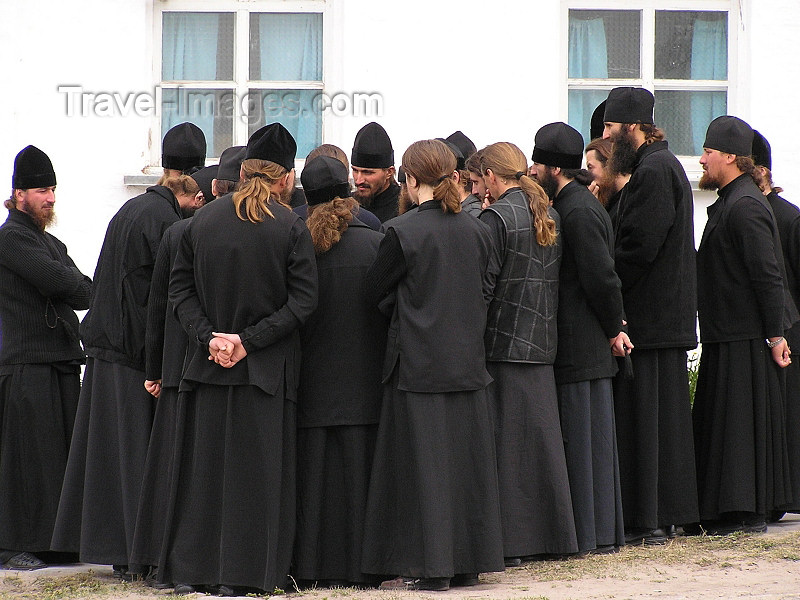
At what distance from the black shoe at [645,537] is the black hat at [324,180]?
7.69ft

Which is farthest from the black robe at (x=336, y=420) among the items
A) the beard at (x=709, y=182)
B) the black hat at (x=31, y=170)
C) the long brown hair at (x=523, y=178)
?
the beard at (x=709, y=182)

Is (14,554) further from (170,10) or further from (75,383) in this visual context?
(170,10)

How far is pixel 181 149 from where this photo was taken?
625 cm

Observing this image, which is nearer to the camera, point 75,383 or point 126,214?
point 126,214

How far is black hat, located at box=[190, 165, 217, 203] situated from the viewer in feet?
21.8

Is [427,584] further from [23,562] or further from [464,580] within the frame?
[23,562]

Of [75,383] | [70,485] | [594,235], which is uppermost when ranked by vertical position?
[594,235]

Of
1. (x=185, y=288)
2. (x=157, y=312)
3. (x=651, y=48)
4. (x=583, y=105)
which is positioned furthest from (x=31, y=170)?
(x=651, y=48)

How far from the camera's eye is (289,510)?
533 cm

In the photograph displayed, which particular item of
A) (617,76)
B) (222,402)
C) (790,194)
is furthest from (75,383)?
(790,194)

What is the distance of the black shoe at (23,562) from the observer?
20.2 feet

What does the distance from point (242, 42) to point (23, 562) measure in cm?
475

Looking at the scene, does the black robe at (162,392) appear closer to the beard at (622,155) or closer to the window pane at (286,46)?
the beard at (622,155)

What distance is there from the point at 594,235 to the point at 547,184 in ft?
1.41
